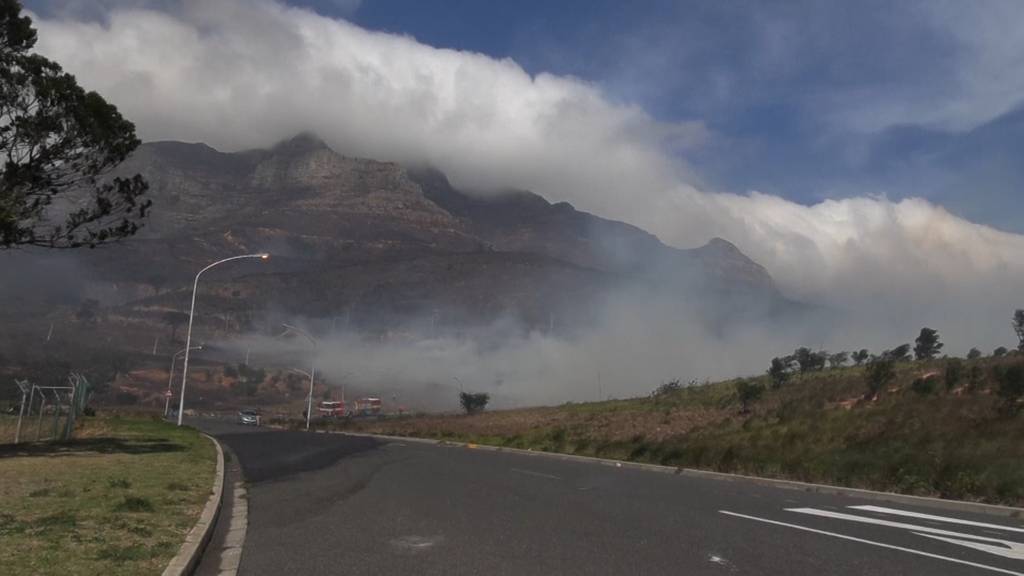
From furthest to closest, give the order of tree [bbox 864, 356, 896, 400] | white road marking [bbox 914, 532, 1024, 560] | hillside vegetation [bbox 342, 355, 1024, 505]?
tree [bbox 864, 356, 896, 400] < hillside vegetation [bbox 342, 355, 1024, 505] < white road marking [bbox 914, 532, 1024, 560]

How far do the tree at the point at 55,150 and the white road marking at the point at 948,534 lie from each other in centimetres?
1829

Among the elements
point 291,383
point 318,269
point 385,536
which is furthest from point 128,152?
point 318,269

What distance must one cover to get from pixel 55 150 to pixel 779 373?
4459 centimetres

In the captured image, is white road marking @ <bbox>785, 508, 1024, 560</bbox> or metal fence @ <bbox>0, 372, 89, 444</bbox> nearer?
white road marking @ <bbox>785, 508, 1024, 560</bbox>

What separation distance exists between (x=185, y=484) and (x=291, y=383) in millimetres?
126244

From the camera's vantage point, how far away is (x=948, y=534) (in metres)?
10.2

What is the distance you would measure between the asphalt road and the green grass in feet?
3.08

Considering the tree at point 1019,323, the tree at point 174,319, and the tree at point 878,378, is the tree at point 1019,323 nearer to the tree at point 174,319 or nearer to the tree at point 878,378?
the tree at point 878,378

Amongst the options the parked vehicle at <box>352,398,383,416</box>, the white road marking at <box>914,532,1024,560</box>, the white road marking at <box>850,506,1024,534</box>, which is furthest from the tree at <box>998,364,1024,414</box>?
the parked vehicle at <box>352,398,383,416</box>

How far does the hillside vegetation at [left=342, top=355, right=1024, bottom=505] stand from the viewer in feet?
50.9

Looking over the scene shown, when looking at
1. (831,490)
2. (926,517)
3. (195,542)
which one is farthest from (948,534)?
(195,542)

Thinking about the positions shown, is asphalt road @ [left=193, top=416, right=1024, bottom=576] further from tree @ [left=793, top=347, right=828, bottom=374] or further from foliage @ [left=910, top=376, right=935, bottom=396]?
tree @ [left=793, top=347, right=828, bottom=374]

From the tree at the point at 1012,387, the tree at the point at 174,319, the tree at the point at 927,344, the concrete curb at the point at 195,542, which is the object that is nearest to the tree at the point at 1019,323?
the tree at the point at 927,344

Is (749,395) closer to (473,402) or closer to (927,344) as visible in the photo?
(927,344)
